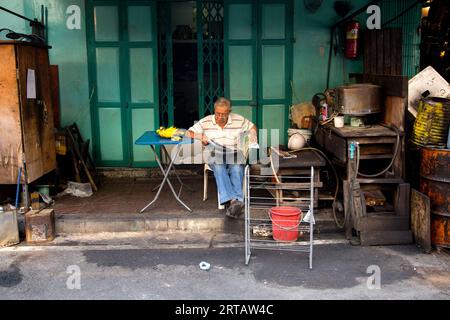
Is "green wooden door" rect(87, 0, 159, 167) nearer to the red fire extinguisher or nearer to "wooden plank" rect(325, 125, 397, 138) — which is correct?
the red fire extinguisher

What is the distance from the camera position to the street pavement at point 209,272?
16.7 ft

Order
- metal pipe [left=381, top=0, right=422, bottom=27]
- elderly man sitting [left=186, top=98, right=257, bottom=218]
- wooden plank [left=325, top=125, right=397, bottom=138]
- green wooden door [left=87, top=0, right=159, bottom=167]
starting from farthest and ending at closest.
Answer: green wooden door [left=87, top=0, right=159, bottom=167] < metal pipe [left=381, top=0, right=422, bottom=27] < elderly man sitting [left=186, top=98, right=257, bottom=218] < wooden plank [left=325, top=125, right=397, bottom=138]

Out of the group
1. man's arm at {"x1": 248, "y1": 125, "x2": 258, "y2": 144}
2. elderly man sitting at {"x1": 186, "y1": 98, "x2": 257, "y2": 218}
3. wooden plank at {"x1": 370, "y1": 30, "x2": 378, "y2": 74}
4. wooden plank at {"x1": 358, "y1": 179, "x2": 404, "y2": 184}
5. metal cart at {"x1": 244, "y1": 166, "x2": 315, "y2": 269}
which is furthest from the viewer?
wooden plank at {"x1": 370, "y1": 30, "x2": 378, "y2": 74}

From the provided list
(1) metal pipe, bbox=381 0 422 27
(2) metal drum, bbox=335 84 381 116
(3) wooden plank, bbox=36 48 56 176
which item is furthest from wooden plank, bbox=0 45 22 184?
(1) metal pipe, bbox=381 0 422 27

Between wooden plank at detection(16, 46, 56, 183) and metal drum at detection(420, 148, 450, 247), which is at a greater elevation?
wooden plank at detection(16, 46, 56, 183)

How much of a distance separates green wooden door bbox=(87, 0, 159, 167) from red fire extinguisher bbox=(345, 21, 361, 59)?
311 cm

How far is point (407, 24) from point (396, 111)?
8.24 feet

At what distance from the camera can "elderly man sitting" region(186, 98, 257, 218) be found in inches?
272

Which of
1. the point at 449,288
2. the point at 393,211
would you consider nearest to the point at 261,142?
the point at 393,211

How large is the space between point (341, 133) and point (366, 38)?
237cm

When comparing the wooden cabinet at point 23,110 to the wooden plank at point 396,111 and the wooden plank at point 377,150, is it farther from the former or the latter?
the wooden plank at point 396,111

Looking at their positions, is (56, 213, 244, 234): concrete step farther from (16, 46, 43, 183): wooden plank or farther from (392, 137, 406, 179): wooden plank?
(392, 137, 406, 179): wooden plank

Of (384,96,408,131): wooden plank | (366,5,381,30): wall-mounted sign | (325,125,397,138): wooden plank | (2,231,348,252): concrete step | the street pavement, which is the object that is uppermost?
(366,5,381,30): wall-mounted sign

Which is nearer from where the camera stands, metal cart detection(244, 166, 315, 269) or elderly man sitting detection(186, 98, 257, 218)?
metal cart detection(244, 166, 315, 269)
